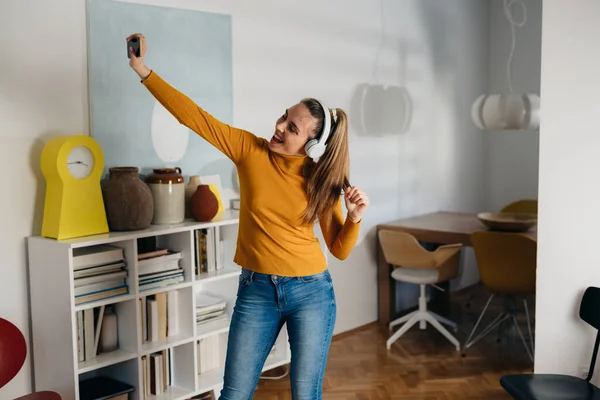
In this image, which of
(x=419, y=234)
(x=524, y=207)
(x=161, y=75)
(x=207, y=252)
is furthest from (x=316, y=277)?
(x=524, y=207)

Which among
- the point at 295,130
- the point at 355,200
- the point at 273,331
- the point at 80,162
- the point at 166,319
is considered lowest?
the point at 166,319

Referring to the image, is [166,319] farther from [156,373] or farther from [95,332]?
[95,332]

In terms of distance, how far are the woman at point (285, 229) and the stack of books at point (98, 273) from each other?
1.03m

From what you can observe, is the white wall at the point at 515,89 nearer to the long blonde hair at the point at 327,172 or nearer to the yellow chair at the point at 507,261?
the yellow chair at the point at 507,261

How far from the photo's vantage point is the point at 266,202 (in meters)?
2.59

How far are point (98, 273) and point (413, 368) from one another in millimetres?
2143

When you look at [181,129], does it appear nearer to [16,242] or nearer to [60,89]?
[60,89]

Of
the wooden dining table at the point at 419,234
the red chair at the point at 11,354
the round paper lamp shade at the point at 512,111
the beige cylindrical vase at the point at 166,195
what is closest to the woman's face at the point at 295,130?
the beige cylindrical vase at the point at 166,195

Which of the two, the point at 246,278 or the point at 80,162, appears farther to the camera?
the point at 80,162

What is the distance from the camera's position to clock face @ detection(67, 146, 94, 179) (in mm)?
3365

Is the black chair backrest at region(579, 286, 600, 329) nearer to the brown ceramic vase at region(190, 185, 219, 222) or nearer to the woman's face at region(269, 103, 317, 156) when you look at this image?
Answer: the woman's face at region(269, 103, 317, 156)

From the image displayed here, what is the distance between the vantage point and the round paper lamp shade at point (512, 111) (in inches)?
189

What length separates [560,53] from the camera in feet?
11.3

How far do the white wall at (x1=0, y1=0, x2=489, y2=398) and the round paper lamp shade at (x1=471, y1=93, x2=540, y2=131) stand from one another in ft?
3.09
